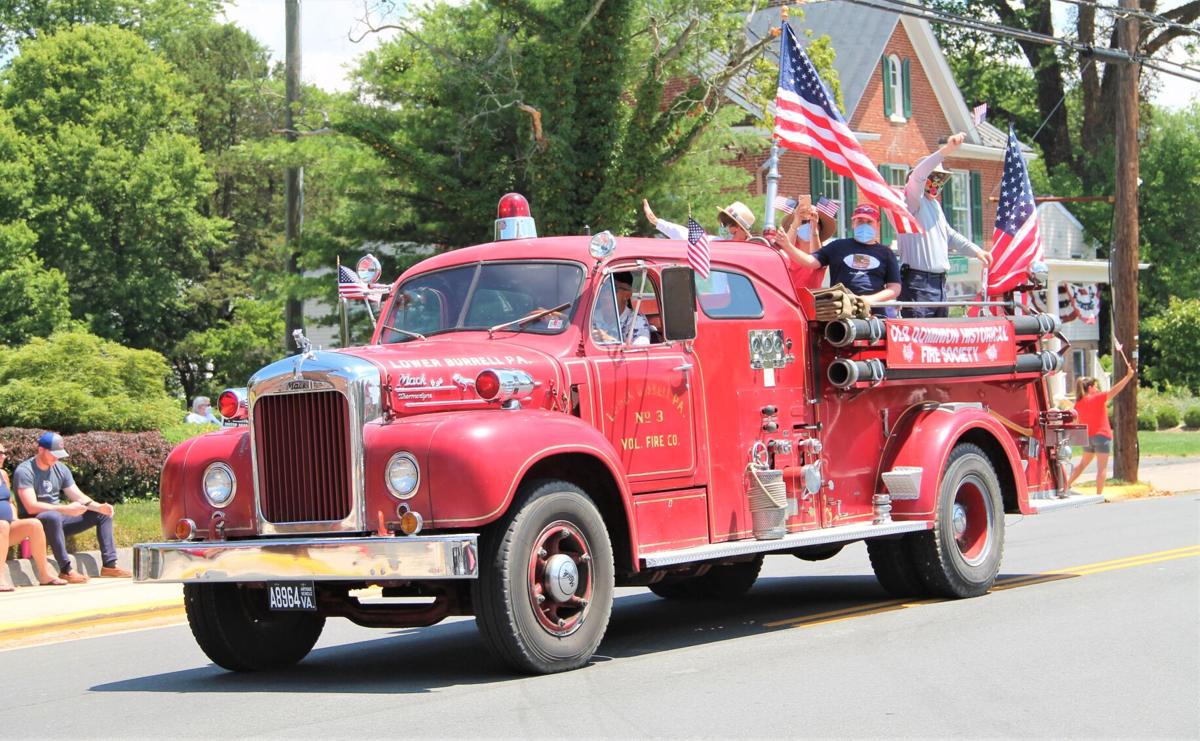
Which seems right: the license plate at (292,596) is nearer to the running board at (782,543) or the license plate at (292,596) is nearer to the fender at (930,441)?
the running board at (782,543)

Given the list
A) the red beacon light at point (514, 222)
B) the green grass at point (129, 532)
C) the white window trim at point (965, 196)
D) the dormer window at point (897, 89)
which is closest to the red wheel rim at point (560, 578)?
the red beacon light at point (514, 222)

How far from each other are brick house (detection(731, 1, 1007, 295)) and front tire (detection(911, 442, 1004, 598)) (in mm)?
25787

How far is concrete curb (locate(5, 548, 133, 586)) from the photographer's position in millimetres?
14047

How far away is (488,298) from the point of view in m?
9.62

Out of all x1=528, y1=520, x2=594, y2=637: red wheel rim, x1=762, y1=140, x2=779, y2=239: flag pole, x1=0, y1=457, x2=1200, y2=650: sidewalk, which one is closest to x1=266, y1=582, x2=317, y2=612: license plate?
x1=528, y1=520, x2=594, y2=637: red wheel rim

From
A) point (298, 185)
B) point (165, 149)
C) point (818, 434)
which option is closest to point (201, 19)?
point (165, 149)

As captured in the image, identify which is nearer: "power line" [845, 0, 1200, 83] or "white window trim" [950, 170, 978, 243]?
"power line" [845, 0, 1200, 83]

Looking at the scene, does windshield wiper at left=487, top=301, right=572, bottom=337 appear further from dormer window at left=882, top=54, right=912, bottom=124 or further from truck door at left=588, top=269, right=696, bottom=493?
dormer window at left=882, top=54, right=912, bottom=124

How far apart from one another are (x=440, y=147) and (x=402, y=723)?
65.0ft

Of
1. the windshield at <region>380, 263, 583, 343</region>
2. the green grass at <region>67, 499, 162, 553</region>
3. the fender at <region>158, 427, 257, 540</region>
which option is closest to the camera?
the fender at <region>158, 427, 257, 540</region>

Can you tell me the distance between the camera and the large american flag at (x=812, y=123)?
12219 mm

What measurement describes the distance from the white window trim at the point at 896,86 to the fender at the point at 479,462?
3433 centimetres

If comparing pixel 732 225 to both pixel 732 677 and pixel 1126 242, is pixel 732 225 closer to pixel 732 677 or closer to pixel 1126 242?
pixel 732 677

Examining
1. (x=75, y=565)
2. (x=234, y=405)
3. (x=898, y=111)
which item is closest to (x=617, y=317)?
(x=234, y=405)
